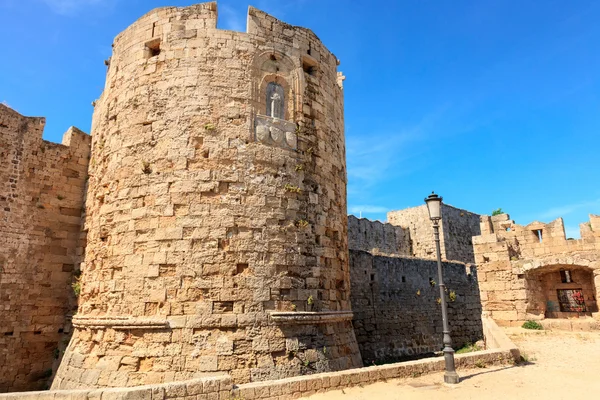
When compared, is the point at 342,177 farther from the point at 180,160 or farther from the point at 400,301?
the point at 400,301

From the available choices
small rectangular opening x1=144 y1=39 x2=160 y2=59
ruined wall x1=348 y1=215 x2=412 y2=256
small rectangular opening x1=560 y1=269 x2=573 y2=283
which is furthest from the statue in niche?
ruined wall x1=348 y1=215 x2=412 y2=256

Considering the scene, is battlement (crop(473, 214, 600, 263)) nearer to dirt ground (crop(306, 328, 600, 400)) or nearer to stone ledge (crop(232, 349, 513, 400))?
dirt ground (crop(306, 328, 600, 400))

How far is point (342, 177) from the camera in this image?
31.2 ft

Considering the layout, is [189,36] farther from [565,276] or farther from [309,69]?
[565,276]

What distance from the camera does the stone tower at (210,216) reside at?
6695 millimetres

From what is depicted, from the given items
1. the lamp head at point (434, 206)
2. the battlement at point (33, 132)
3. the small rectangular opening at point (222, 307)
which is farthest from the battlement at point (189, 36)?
the small rectangular opening at point (222, 307)

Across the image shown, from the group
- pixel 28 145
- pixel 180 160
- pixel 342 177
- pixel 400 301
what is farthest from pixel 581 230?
pixel 28 145

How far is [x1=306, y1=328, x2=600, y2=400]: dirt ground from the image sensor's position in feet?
18.8

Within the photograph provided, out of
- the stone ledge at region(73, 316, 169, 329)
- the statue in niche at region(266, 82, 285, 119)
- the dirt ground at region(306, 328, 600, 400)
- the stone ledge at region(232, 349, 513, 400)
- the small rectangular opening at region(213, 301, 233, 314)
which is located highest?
the statue in niche at region(266, 82, 285, 119)

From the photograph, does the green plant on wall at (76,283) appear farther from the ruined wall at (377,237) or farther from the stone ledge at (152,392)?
the ruined wall at (377,237)

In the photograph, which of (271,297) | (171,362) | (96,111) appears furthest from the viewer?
(96,111)

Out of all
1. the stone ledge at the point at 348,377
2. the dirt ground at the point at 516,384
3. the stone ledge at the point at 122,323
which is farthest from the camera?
the stone ledge at the point at 122,323

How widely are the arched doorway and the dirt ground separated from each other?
4648 millimetres

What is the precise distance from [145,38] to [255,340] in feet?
22.0
